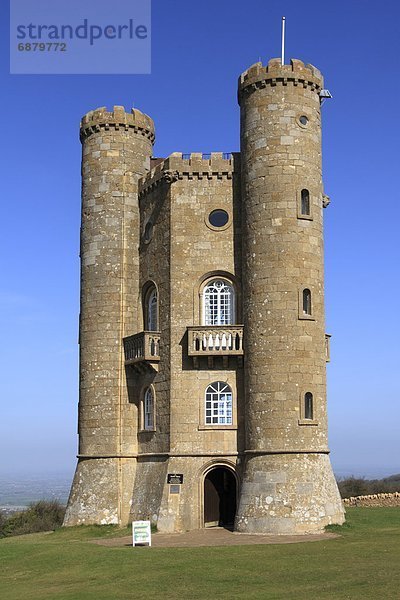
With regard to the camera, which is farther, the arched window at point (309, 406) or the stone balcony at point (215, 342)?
the stone balcony at point (215, 342)

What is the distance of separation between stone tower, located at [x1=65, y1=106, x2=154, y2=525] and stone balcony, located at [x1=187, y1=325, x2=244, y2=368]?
16.1ft

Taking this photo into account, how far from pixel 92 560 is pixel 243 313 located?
13197mm

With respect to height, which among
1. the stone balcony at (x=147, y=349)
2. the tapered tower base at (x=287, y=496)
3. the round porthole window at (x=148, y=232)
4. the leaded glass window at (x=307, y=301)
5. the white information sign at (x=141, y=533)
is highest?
the round porthole window at (x=148, y=232)

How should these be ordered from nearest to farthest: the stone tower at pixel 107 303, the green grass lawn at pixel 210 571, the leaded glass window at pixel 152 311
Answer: the green grass lawn at pixel 210 571 → the stone tower at pixel 107 303 → the leaded glass window at pixel 152 311

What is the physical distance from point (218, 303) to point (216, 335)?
2.01 m

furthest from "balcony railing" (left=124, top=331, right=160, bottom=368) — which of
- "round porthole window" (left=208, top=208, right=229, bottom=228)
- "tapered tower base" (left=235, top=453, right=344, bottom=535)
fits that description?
"tapered tower base" (left=235, top=453, right=344, bottom=535)

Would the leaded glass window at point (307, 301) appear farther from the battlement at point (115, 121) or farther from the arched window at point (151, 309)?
the battlement at point (115, 121)

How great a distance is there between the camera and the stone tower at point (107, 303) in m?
39.5

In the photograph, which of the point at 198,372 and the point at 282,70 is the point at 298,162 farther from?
the point at 198,372

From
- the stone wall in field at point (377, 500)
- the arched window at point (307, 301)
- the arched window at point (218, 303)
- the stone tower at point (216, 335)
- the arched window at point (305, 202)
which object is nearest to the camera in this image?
the stone tower at point (216, 335)

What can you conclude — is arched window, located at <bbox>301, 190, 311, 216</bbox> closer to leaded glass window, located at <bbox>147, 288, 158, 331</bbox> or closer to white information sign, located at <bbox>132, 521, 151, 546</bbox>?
leaded glass window, located at <bbox>147, 288, 158, 331</bbox>

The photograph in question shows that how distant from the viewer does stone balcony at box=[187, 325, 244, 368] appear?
119ft

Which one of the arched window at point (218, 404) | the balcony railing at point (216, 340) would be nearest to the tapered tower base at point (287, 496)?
the arched window at point (218, 404)

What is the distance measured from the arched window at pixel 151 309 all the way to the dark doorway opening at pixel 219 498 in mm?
7477
